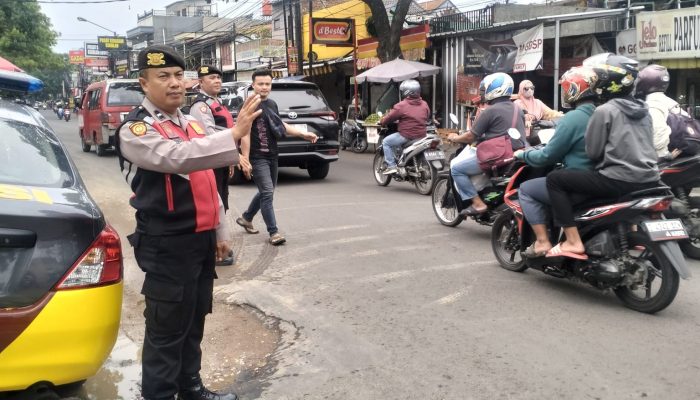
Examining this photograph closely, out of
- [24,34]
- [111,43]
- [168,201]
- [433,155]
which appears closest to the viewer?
[168,201]

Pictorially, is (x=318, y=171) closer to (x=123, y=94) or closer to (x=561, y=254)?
(x=123, y=94)

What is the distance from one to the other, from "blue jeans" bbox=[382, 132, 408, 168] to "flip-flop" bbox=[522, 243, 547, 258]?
5312mm

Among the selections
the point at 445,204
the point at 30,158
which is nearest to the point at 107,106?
the point at 445,204

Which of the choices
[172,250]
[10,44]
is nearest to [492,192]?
[172,250]

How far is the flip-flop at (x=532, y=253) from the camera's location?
4.82 meters

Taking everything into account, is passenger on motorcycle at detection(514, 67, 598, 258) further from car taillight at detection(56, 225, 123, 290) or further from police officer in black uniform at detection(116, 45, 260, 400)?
car taillight at detection(56, 225, 123, 290)

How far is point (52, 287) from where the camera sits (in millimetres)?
2627

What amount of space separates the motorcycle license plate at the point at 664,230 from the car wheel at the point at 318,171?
8.19 meters

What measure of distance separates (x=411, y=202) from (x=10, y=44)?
33.7m

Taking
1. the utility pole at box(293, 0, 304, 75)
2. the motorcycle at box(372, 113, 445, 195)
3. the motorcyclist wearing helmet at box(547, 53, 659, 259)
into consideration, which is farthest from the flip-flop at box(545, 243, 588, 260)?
the utility pole at box(293, 0, 304, 75)

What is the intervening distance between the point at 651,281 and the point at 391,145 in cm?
629

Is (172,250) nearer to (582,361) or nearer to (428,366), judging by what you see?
(428,366)

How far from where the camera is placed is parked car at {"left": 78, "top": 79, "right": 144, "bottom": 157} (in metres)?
15.4

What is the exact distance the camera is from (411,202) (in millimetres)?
9266
